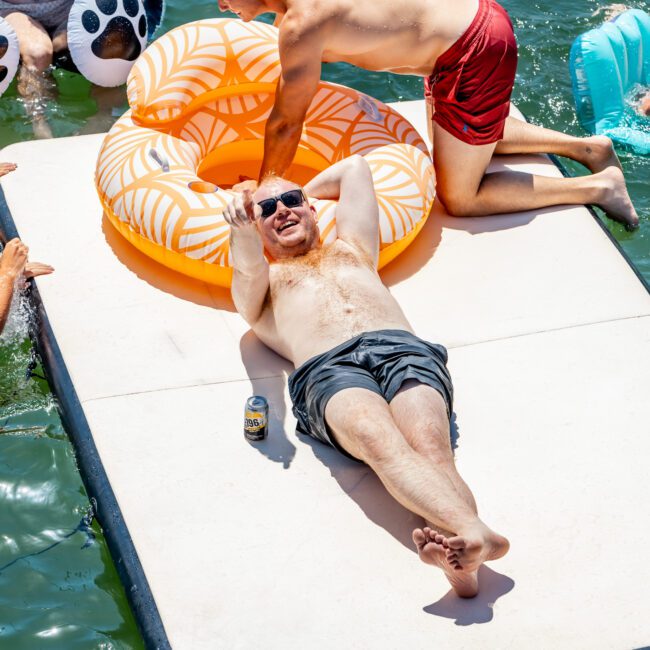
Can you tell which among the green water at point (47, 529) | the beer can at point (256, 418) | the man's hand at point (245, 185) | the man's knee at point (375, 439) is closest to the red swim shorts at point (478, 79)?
the man's hand at point (245, 185)

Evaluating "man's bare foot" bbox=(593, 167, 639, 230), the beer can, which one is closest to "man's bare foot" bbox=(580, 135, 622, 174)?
"man's bare foot" bbox=(593, 167, 639, 230)

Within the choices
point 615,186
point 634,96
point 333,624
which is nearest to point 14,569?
point 333,624

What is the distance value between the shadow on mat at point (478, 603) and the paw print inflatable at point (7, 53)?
4599 millimetres

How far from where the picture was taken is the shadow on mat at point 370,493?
3.98 meters

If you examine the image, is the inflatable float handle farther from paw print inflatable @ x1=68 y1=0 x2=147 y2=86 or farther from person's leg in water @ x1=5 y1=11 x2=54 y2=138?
person's leg in water @ x1=5 y1=11 x2=54 y2=138

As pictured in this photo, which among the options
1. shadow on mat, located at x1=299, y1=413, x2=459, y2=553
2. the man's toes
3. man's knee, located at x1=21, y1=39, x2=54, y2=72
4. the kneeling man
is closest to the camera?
the man's toes

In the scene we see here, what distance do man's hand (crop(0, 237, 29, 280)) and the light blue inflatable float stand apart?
397 cm

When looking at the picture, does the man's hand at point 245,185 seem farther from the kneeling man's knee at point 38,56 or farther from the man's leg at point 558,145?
the kneeling man's knee at point 38,56

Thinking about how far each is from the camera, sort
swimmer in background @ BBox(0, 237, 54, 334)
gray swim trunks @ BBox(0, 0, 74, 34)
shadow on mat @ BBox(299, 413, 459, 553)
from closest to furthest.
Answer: shadow on mat @ BBox(299, 413, 459, 553) → swimmer in background @ BBox(0, 237, 54, 334) → gray swim trunks @ BBox(0, 0, 74, 34)

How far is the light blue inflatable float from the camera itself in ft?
22.2

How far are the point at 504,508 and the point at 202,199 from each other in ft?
6.90

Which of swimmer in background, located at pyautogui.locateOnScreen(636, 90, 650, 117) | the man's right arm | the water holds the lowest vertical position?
the water

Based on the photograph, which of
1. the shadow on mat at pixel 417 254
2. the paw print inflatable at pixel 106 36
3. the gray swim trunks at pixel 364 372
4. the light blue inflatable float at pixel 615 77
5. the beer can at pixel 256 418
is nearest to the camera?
the gray swim trunks at pixel 364 372

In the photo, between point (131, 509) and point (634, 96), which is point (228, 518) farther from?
point (634, 96)
